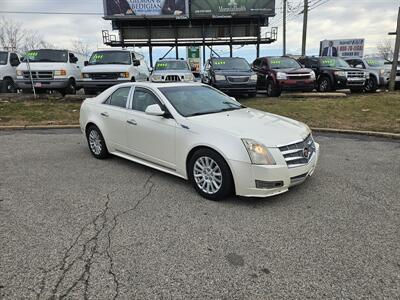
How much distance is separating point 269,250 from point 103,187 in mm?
2684

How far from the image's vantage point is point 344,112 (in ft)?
33.8

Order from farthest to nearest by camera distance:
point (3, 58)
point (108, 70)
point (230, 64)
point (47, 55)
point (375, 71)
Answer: point (375, 71)
point (3, 58)
point (47, 55)
point (230, 64)
point (108, 70)

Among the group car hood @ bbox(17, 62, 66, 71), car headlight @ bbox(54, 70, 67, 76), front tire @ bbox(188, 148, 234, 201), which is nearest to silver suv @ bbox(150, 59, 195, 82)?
car headlight @ bbox(54, 70, 67, 76)

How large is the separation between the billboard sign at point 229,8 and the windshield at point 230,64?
22497 millimetres

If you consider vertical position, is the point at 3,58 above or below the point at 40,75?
above

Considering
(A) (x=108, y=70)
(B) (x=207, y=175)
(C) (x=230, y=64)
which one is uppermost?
(C) (x=230, y=64)

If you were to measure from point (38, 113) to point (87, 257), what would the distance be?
9.01m

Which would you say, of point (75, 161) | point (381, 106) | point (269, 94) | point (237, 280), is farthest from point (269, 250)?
point (269, 94)

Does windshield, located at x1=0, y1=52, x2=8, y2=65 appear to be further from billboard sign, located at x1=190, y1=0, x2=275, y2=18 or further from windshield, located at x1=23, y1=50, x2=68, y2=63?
billboard sign, located at x1=190, y1=0, x2=275, y2=18

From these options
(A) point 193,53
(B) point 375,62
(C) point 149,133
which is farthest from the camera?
(A) point 193,53

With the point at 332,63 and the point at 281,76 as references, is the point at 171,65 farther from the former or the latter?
the point at 332,63

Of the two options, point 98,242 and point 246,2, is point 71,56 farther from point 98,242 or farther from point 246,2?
point 246,2

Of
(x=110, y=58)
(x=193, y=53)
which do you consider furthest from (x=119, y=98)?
(x=193, y=53)

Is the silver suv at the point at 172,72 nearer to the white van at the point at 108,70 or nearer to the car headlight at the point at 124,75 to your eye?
the white van at the point at 108,70
